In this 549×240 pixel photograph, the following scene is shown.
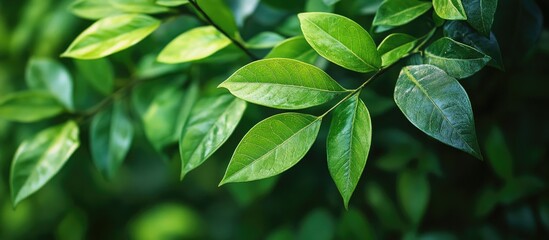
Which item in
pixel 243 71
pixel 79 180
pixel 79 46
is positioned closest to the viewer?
pixel 243 71

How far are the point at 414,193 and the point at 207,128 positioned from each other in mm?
248

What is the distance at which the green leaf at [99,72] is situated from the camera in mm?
592

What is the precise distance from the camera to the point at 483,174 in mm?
631

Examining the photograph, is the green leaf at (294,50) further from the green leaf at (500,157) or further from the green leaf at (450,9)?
the green leaf at (500,157)

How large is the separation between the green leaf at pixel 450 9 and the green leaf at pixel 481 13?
18 millimetres

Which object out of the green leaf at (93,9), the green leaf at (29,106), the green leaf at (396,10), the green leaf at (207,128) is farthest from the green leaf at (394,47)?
the green leaf at (29,106)

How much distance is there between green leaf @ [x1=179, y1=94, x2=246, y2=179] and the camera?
441 mm

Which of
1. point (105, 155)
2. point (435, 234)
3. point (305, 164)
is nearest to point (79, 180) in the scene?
point (105, 155)

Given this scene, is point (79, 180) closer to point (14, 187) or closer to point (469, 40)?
point (14, 187)

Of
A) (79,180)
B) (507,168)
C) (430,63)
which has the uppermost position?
(430,63)

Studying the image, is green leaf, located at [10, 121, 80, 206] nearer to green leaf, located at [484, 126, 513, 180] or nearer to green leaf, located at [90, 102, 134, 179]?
green leaf, located at [90, 102, 134, 179]

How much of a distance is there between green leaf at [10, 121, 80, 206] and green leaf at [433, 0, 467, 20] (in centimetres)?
36

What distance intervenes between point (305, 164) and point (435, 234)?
0.55 feet

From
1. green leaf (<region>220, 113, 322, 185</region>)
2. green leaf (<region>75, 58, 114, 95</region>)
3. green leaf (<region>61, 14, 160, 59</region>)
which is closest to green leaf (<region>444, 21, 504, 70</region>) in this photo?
green leaf (<region>220, 113, 322, 185</region>)
